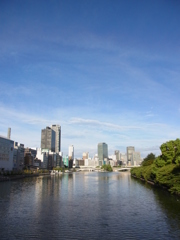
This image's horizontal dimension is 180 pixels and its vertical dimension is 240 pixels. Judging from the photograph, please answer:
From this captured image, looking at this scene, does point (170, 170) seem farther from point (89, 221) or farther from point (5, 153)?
point (5, 153)

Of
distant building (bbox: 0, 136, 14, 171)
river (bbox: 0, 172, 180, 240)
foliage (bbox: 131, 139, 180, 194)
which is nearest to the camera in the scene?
river (bbox: 0, 172, 180, 240)

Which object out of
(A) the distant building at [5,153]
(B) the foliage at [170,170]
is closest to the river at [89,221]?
(B) the foliage at [170,170]

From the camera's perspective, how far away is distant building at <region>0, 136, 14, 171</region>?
126875 mm

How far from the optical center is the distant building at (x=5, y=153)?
12688 centimetres

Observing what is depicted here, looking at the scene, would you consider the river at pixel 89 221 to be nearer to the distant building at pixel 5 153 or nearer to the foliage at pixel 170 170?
the foliage at pixel 170 170

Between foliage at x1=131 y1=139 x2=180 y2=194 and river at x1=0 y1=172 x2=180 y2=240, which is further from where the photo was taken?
foliage at x1=131 y1=139 x2=180 y2=194

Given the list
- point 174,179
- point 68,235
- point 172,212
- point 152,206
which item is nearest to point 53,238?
point 68,235

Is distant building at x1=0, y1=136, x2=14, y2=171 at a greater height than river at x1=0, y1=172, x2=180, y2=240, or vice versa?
distant building at x1=0, y1=136, x2=14, y2=171

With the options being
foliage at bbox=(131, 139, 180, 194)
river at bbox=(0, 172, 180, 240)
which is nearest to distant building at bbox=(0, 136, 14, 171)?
foliage at bbox=(131, 139, 180, 194)

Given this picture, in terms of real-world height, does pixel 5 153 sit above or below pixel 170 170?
above

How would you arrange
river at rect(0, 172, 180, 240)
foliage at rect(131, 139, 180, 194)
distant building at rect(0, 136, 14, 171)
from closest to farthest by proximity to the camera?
river at rect(0, 172, 180, 240) → foliage at rect(131, 139, 180, 194) → distant building at rect(0, 136, 14, 171)

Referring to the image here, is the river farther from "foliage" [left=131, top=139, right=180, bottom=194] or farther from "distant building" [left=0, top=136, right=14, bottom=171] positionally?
"distant building" [left=0, top=136, right=14, bottom=171]

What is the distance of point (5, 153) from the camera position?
13112cm

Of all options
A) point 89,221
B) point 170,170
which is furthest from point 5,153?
point 89,221
